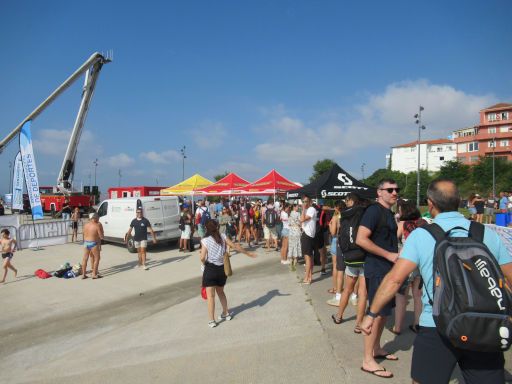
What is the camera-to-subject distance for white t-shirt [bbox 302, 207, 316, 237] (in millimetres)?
7305

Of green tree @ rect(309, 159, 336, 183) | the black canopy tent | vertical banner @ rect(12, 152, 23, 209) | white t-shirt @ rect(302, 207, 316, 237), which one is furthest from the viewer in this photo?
green tree @ rect(309, 159, 336, 183)

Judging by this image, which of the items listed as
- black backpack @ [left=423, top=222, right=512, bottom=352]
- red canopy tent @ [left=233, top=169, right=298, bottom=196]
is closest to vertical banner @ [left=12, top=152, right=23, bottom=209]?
red canopy tent @ [left=233, top=169, right=298, bottom=196]

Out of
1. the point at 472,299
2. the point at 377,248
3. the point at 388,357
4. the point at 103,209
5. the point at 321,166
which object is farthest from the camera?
the point at 321,166

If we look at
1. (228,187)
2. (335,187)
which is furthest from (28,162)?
(335,187)

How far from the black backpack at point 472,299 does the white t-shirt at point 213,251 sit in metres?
3.58

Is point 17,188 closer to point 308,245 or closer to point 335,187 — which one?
point 335,187

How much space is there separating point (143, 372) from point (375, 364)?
8.41ft

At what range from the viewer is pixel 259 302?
249 inches

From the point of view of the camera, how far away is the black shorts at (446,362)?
6.35 ft

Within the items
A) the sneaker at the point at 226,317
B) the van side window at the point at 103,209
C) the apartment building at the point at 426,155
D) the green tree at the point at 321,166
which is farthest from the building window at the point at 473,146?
the sneaker at the point at 226,317

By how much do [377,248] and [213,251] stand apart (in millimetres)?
2534

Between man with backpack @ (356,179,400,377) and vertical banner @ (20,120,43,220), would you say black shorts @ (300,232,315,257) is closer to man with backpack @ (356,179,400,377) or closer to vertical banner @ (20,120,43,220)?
man with backpack @ (356,179,400,377)

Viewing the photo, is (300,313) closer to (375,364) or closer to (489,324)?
(375,364)

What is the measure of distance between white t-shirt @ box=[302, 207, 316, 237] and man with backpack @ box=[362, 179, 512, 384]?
494 cm
